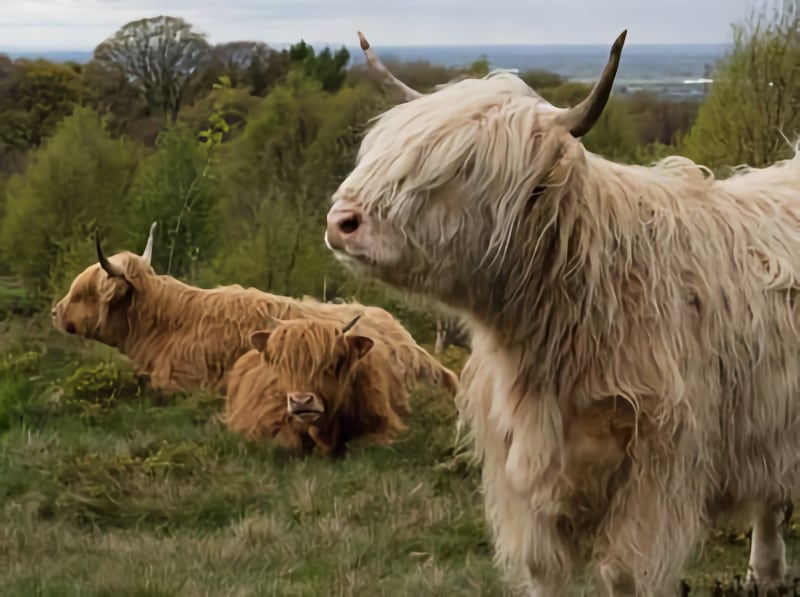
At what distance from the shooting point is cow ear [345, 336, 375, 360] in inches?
169

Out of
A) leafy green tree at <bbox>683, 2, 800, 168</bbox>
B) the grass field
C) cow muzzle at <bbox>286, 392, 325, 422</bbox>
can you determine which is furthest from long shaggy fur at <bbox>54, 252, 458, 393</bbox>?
leafy green tree at <bbox>683, 2, 800, 168</bbox>

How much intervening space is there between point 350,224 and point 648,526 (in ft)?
3.23

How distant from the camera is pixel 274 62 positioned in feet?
16.3

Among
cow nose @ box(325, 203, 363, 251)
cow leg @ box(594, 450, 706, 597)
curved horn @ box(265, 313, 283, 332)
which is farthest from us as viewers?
curved horn @ box(265, 313, 283, 332)

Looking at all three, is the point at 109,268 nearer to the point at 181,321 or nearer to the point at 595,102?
the point at 181,321

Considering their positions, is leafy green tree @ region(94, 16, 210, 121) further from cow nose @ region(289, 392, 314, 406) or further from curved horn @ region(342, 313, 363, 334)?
cow nose @ region(289, 392, 314, 406)

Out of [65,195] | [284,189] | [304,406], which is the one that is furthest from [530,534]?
[65,195]

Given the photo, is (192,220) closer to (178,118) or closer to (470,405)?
(178,118)

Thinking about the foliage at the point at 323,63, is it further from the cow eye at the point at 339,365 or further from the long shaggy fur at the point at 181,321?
the cow eye at the point at 339,365

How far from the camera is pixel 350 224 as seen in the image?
2.04 meters

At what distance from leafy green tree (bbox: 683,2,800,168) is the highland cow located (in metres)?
1.72

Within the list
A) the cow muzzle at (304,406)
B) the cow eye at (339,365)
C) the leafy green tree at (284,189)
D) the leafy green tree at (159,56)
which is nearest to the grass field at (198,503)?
→ the cow muzzle at (304,406)

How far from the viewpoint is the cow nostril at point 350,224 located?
6.67ft

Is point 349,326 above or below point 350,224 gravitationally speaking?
below
